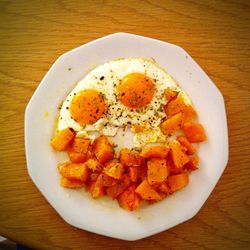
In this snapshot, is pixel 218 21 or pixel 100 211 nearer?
pixel 100 211

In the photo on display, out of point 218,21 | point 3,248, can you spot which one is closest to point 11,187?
point 3,248

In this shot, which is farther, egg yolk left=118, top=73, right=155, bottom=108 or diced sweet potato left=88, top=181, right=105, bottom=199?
egg yolk left=118, top=73, right=155, bottom=108

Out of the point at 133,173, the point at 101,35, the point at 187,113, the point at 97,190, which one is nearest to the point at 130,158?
the point at 133,173

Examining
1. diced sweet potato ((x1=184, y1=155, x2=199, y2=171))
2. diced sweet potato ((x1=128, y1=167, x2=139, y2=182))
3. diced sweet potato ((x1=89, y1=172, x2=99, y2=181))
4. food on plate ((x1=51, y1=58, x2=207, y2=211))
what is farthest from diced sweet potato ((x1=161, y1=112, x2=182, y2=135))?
diced sweet potato ((x1=89, y1=172, x2=99, y2=181))

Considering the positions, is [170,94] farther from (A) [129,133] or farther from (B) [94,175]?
(B) [94,175]

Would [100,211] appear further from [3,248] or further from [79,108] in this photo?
[3,248]

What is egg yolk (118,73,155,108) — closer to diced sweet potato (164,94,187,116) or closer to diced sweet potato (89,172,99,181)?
diced sweet potato (164,94,187,116)
